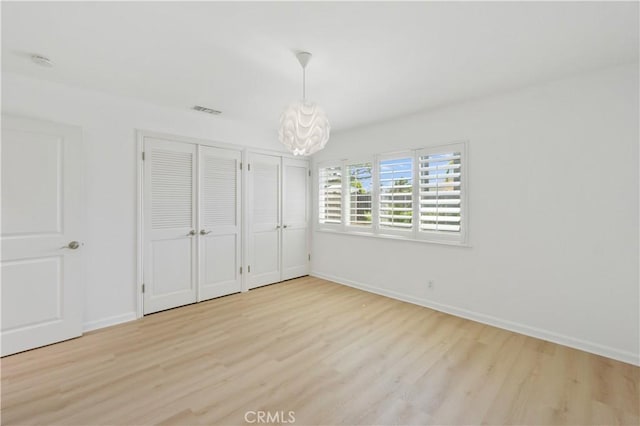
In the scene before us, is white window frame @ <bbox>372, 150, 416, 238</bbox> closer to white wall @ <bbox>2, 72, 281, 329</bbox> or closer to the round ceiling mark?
white wall @ <bbox>2, 72, 281, 329</bbox>

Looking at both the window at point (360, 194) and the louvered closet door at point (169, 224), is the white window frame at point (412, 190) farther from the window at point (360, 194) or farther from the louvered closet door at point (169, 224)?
the louvered closet door at point (169, 224)

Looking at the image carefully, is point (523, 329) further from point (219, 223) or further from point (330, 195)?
point (219, 223)

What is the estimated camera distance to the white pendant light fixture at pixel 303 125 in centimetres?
226

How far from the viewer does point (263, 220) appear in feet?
15.2

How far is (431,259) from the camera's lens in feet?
12.2

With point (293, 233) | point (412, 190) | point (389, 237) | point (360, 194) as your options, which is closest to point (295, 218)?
point (293, 233)

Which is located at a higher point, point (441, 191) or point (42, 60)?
point (42, 60)

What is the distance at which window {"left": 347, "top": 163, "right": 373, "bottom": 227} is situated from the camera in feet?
14.7

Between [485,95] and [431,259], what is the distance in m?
2.01

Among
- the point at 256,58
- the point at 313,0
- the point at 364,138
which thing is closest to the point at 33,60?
the point at 256,58

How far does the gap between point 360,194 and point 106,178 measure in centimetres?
331

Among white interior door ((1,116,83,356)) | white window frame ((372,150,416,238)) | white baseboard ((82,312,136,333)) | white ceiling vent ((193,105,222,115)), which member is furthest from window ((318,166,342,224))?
white interior door ((1,116,83,356))

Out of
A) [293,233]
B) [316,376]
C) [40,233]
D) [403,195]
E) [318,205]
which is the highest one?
[403,195]

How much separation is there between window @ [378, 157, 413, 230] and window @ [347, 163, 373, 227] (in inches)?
9.0
